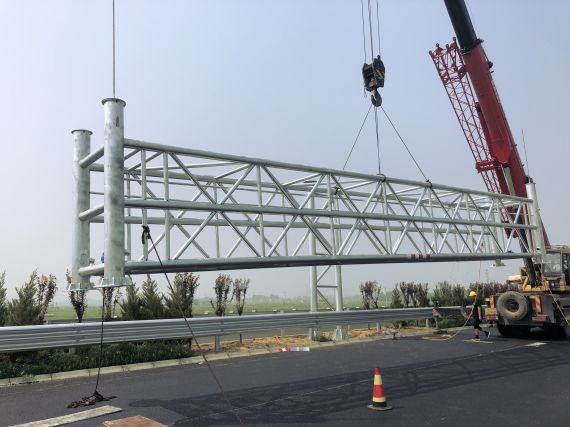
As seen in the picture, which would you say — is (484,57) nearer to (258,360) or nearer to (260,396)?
(258,360)

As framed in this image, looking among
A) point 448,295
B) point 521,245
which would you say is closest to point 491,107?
point 521,245

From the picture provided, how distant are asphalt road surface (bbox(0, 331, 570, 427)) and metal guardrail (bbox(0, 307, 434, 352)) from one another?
2.78ft

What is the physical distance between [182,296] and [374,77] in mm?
10320

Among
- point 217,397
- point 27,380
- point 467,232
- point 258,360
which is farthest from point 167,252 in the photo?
point 467,232

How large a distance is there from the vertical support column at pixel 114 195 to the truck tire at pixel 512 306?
14.9 m

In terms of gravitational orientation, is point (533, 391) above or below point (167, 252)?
below

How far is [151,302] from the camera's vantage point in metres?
15.8

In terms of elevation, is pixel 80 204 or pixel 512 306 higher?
pixel 80 204

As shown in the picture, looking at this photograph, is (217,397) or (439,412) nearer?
(439,412)

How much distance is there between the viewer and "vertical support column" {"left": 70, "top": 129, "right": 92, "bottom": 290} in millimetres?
7629

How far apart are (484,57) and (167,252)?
59.4ft

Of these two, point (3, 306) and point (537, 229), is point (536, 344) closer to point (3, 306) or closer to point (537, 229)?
point (537, 229)

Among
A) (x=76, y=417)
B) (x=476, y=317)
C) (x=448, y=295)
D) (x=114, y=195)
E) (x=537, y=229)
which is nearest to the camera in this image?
(x=114, y=195)

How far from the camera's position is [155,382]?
9.57m
